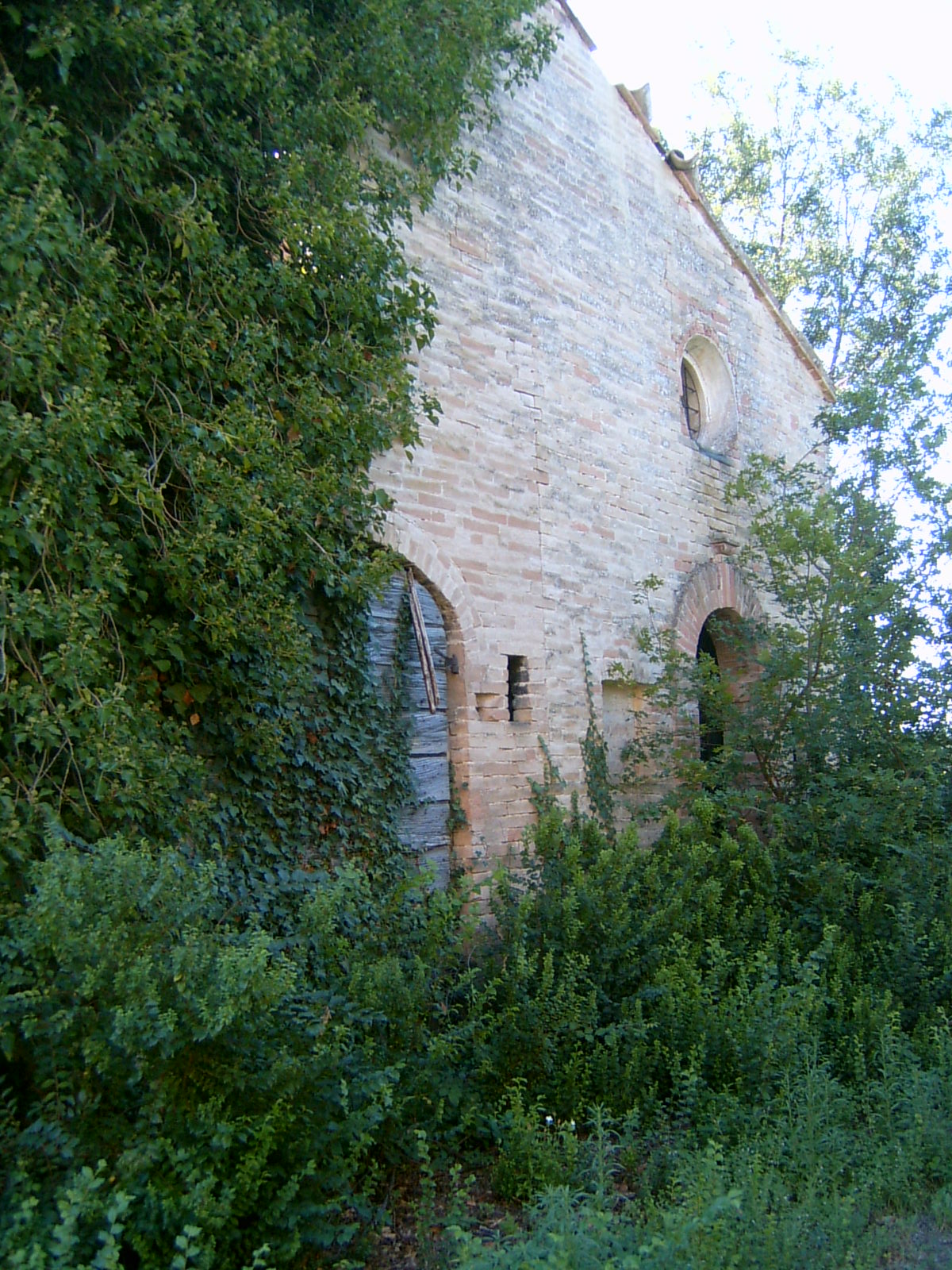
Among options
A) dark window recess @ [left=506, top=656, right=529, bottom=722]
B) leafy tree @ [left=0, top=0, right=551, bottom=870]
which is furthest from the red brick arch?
leafy tree @ [left=0, top=0, right=551, bottom=870]

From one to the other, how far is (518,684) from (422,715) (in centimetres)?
108

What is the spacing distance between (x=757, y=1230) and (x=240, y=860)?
264cm

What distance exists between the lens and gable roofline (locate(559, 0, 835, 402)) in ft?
29.2

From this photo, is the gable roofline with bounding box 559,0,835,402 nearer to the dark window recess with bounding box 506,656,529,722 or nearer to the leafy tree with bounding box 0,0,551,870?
the leafy tree with bounding box 0,0,551,870

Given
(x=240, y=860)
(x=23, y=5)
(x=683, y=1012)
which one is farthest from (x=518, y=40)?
(x=683, y=1012)

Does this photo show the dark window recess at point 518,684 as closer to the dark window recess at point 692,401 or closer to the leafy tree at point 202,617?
the leafy tree at point 202,617

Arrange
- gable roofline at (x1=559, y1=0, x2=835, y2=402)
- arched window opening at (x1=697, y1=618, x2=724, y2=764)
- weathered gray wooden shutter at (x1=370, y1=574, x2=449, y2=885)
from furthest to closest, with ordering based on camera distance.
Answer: gable roofline at (x1=559, y1=0, x2=835, y2=402)
arched window opening at (x1=697, y1=618, x2=724, y2=764)
weathered gray wooden shutter at (x1=370, y1=574, x2=449, y2=885)

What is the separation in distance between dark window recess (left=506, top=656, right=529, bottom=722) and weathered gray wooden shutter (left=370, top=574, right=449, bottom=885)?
2.53 feet

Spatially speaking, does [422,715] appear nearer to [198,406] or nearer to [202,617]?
[202,617]

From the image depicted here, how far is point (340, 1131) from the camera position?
309 centimetres

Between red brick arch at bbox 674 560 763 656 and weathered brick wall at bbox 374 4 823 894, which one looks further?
red brick arch at bbox 674 560 763 656

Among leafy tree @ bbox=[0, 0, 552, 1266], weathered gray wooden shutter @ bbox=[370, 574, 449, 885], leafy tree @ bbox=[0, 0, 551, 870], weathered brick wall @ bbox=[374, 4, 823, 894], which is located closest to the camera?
leafy tree @ bbox=[0, 0, 552, 1266]

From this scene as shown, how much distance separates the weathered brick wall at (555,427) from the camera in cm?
629

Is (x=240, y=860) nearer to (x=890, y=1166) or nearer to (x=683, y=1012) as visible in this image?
(x=683, y=1012)
